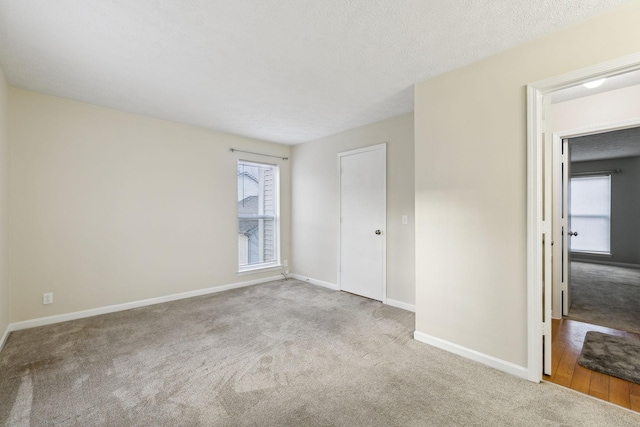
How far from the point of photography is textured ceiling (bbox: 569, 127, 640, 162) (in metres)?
4.65

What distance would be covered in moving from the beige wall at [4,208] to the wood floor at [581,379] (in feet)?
15.4

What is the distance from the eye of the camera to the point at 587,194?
6934 mm

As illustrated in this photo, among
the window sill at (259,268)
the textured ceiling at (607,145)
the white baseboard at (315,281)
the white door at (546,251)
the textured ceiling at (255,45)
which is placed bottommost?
the white baseboard at (315,281)

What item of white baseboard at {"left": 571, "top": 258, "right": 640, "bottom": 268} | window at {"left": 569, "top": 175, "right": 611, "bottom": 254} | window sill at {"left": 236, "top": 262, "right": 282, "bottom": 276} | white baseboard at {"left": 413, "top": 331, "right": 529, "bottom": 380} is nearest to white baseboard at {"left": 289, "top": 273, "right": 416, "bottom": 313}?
window sill at {"left": 236, "top": 262, "right": 282, "bottom": 276}

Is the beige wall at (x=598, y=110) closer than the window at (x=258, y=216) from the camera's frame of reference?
Yes

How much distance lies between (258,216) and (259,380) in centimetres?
331

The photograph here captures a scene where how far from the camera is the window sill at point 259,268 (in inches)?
186

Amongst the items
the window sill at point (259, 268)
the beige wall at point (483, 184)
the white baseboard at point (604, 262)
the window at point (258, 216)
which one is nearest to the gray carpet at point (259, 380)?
the beige wall at point (483, 184)

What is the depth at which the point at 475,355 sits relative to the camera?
2354 millimetres

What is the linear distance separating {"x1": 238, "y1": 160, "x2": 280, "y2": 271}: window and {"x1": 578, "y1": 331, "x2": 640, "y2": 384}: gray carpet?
4.15 meters

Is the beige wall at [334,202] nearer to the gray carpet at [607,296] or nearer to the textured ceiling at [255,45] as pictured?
the textured ceiling at [255,45]

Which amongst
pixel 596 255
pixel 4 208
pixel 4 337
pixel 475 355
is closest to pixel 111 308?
pixel 4 337

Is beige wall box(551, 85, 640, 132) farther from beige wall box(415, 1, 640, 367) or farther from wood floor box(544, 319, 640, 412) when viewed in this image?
wood floor box(544, 319, 640, 412)

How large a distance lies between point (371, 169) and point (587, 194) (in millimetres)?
6451
